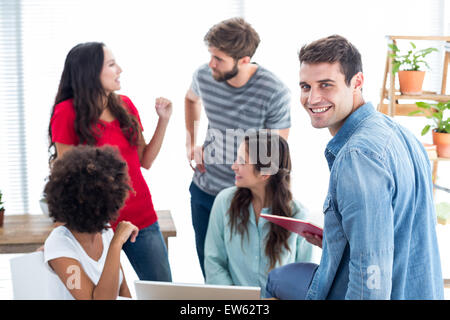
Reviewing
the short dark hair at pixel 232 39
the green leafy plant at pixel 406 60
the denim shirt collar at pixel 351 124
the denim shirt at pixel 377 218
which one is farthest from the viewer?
the green leafy plant at pixel 406 60

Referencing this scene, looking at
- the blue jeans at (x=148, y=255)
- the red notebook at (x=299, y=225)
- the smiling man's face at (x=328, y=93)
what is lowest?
the blue jeans at (x=148, y=255)

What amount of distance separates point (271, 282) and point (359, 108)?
1.93ft

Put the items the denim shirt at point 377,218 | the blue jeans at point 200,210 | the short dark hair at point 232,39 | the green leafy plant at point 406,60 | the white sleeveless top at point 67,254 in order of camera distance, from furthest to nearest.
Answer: the green leafy plant at point 406,60 < the blue jeans at point 200,210 < the short dark hair at point 232,39 < the white sleeveless top at point 67,254 < the denim shirt at point 377,218

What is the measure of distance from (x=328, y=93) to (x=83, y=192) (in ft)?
2.56

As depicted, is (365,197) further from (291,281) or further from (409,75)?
(409,75)

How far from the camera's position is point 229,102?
7.86ft

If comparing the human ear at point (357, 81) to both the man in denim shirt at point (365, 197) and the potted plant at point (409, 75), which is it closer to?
the man in denim shirt at point (365, 197)

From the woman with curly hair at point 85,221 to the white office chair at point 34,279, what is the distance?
0.01m

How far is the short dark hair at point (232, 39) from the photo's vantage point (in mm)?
2320

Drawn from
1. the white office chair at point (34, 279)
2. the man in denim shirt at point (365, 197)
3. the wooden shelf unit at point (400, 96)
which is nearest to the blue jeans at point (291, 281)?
the man in denim shirt at point (365, 197)

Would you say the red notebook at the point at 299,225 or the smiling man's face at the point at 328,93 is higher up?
the smiling man's face at the point at 328,93

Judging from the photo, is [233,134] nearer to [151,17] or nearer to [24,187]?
[151,17]

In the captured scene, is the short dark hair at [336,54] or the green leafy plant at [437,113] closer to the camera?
the short dark hair at [336,54]

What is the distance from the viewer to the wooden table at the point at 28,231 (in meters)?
2.38
